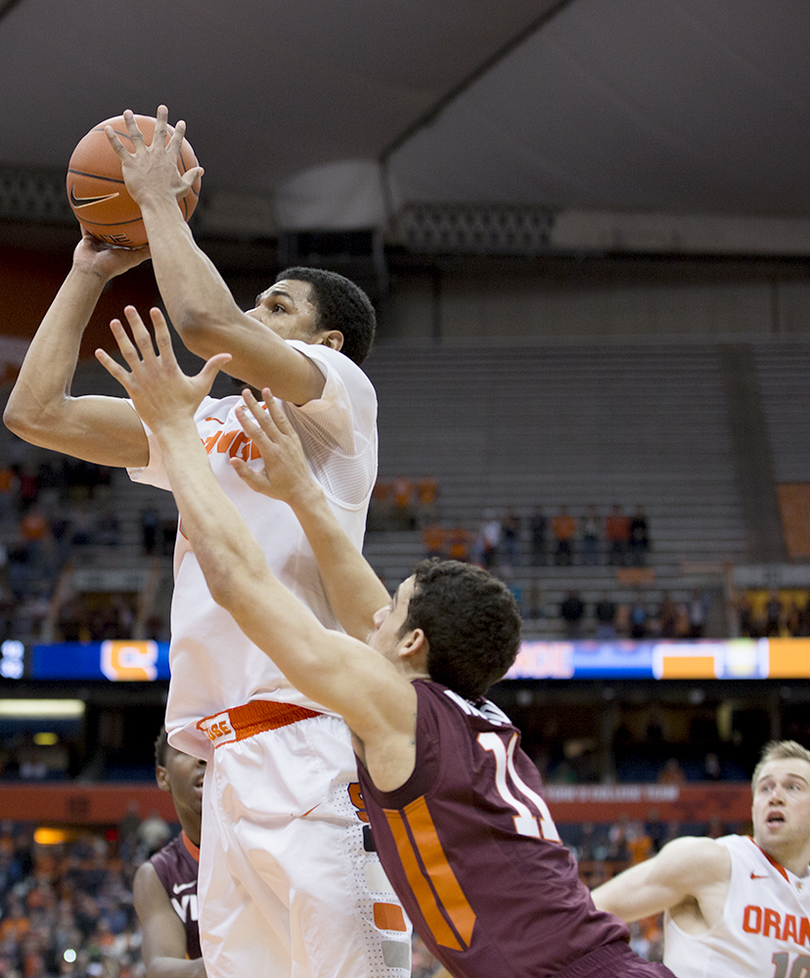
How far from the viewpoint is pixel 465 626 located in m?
2.50

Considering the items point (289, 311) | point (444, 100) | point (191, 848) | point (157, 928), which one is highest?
point (444, 100)

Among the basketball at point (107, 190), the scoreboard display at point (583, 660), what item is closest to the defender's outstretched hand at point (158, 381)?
the basketball at point (107, 190)

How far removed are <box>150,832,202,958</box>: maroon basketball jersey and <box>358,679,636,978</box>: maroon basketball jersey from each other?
73.7 inches

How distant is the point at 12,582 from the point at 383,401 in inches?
359

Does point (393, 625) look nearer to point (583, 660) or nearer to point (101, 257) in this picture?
point (101, 257)

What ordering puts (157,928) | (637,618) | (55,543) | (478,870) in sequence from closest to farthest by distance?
(478,870)
(157,928)
(637,618)
(55,543)

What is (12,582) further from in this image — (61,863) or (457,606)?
(457,606)

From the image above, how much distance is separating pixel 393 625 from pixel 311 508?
39 cm

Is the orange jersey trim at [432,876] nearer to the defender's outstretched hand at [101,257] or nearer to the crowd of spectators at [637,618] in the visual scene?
the defender's outstretched hand at [101,257]

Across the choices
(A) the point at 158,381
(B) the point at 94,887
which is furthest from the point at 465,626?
(B) the point at 94,887

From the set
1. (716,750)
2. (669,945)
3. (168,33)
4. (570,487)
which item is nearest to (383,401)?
(570,487)

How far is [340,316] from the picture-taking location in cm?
318

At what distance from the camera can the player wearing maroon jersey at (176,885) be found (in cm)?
393

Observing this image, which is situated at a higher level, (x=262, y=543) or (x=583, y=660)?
(x=262, y=543)
